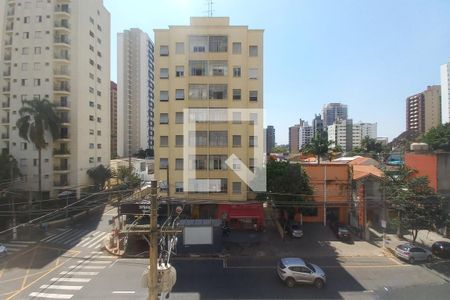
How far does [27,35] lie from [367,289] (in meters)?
43.5

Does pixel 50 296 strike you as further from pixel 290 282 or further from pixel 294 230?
pixel 294 230

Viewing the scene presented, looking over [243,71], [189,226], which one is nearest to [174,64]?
[243,71]

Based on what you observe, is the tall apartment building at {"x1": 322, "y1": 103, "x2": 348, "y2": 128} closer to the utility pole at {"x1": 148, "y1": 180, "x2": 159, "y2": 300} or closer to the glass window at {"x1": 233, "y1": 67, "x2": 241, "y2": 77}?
the glass window at {"x1": 233, "y1": 67, "x2": 241, "y2": 77}

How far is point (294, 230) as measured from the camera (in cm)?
2523

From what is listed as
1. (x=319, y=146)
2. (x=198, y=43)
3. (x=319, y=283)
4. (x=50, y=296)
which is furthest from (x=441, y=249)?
(x=198, y=43)

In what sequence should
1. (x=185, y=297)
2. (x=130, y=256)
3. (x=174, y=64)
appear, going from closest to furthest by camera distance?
(x=185, y=297) → (x=130, y=256) → (x=174, y=64)

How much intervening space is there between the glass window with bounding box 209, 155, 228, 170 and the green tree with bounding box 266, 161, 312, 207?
4473mm

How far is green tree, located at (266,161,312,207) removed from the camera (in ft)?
80.8

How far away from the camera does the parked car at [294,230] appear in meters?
25.2

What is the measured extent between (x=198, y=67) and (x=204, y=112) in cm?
408

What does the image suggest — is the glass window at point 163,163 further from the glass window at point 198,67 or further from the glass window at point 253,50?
the glass window at point 253,50

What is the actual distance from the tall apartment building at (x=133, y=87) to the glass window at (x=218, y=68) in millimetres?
58252

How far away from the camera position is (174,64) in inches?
1108

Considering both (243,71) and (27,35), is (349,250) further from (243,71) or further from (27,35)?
(27,35)
